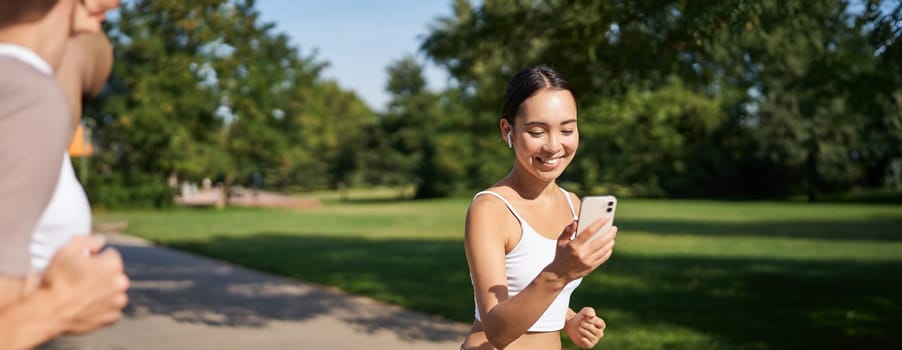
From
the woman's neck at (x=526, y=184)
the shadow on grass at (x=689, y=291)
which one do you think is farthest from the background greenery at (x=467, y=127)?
the woman's neck at (x=526, y=184)

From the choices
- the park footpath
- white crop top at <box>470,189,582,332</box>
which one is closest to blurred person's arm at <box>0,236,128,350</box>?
white crop top at <box>470,189,582,332</box>

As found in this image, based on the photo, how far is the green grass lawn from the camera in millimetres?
9016

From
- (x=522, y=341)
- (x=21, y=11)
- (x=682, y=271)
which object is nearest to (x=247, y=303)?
(x=682, y=271)

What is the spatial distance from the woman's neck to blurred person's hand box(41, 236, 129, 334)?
1.63 m

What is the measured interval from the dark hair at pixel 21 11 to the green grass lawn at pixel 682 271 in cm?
744

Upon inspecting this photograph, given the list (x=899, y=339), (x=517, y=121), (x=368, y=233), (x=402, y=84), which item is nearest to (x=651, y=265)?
Result: (x=899, y=339)

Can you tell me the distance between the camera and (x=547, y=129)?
2.49 m

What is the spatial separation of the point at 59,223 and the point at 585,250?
1.03m

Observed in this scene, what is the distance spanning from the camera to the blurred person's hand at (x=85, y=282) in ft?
3.66

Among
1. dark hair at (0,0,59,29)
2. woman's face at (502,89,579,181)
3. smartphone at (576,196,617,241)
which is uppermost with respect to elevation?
dark hair at (0,0,59,29)

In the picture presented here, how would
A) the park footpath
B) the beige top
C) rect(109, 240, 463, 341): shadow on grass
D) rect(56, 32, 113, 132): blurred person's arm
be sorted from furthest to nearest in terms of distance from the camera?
rect(109, 240, 463, 341): shadow on grass, the park footpath, rect(56, 32, 113, 132): blurred person's arm, the beige top

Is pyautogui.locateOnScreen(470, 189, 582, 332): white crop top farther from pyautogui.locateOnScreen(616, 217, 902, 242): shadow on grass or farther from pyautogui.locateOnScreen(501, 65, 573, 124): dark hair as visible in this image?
pyautogui.locateOnScreen(616, 217, 902, 242): shadow on grass

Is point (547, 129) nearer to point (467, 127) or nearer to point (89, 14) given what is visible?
point (89, 14)

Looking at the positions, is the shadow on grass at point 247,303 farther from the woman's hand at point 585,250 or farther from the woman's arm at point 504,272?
the woman's hand at point 585,250
